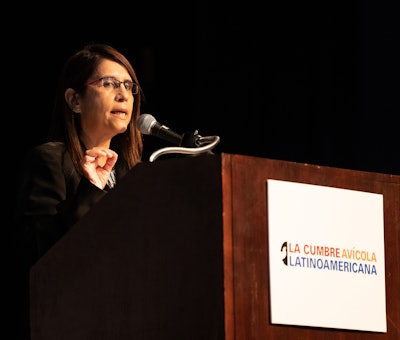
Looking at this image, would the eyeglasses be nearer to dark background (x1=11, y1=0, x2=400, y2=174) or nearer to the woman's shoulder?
the woman's shoulder

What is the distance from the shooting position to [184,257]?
2.13m

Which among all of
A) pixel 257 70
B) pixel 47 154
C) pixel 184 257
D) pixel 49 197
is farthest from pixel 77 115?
pixel 257 70

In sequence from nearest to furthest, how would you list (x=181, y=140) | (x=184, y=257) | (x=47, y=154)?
(x=184, y=257), (x=181, y=140), (x=47, y=154)

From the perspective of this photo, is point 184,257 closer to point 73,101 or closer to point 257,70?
point 73,101

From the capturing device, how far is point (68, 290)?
2.37 metres

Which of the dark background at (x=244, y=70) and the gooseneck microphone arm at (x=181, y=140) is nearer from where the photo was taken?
Answer: the gooseneck microphone arm at (x=181, y=140)

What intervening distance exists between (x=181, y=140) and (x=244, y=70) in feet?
7.54

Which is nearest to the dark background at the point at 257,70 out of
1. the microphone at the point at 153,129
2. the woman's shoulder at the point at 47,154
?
the woman's shoulder at the point at 47,154

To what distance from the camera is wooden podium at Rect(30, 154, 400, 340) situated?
208 centimetres

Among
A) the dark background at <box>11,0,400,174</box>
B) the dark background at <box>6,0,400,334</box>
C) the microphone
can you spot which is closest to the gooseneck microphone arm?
the microphone

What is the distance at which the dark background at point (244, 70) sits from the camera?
4.44 meters

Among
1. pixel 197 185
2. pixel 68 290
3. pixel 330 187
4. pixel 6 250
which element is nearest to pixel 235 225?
pixel 197 185

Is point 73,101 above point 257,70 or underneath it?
underneath

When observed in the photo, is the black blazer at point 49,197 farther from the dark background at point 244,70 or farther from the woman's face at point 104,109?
the dark background at point 244,70
